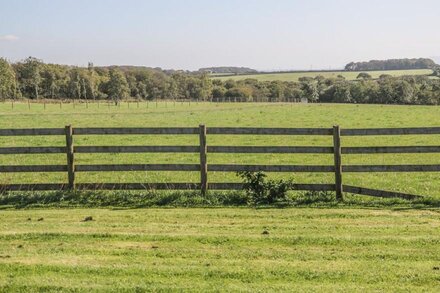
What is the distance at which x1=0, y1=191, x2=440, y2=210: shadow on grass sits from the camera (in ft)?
35.0

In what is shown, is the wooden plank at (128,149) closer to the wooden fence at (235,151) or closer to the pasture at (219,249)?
the wooden fence at (235,151)

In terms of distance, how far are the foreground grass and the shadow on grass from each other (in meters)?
0.59

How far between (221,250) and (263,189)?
149 inches

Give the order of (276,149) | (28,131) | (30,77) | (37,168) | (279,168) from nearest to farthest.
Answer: (279,168) → (276,149) → (37,168) → (28,131) → (30,77)

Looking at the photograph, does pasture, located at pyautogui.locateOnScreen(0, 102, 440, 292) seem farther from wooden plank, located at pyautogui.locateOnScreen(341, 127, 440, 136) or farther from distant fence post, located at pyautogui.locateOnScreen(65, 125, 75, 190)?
wooden plank, located at pyautogui.locateOnScreen(341, 127, 440, 136)

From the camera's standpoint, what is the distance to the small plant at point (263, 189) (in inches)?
434

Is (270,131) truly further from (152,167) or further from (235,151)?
(152,167)

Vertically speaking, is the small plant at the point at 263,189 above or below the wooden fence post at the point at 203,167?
below

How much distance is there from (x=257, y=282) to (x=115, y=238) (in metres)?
2.90

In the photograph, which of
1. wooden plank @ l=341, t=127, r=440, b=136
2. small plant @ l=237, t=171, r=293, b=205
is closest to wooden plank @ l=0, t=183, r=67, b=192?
small plant @ l=237, t=171, r=293, b=205

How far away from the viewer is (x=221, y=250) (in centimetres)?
752

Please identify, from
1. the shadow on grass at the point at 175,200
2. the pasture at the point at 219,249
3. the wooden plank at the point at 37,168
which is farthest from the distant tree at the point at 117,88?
the pasture at the point at 219,249

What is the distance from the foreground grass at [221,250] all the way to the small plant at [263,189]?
81 cm

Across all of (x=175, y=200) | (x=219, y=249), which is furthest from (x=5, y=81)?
(x=219, y=249)
